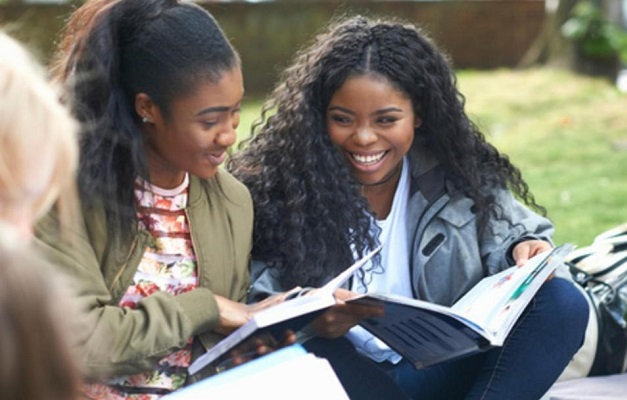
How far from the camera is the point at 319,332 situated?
9.65 ft

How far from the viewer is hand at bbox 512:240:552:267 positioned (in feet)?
10.1

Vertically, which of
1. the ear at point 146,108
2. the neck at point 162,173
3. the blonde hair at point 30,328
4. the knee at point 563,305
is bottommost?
the knee at point 563,305

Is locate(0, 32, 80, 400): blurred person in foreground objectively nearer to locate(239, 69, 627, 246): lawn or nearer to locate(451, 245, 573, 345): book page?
locate(451, 245, 573, 345): book page

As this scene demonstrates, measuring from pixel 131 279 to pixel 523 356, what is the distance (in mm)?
1012

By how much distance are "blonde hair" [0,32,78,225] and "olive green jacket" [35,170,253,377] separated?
1048 mm

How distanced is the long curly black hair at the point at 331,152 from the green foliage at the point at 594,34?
674 cm

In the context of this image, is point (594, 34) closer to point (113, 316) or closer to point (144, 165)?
point (144, 165)

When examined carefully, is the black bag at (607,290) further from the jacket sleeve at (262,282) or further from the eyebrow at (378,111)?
the jacket sleeve at (262,282)

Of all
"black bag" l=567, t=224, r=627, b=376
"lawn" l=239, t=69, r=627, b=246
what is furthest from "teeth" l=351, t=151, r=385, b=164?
"lawn" l=239, t=69, r=627, b=246

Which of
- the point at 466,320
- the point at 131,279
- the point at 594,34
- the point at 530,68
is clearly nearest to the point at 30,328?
the point at 131,279

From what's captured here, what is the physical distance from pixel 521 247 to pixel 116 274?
3.60 ft

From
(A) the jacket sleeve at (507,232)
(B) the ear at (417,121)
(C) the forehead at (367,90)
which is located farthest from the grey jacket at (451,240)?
(C) the forehead at (367,90)

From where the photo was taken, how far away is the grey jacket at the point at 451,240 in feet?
10.3

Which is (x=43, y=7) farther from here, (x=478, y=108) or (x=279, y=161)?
(x=279, y=161)
